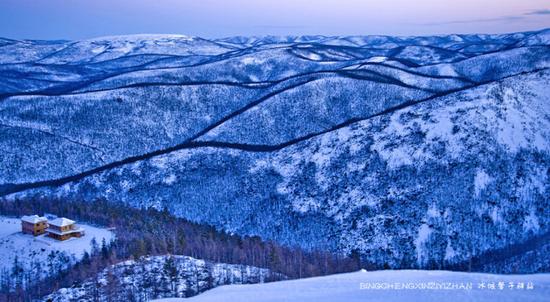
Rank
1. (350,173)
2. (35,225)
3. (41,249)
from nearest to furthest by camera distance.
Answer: (41,249)
(35,225)
(350,173)

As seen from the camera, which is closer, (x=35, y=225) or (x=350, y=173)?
(x=35, y=225)

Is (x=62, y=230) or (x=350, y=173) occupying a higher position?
(x=350, y=173)

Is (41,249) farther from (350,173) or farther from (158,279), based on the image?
(350,173)

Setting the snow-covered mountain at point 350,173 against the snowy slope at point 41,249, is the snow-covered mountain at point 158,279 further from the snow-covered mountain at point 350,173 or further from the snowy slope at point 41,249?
the snow-covered mountain at point 350,173

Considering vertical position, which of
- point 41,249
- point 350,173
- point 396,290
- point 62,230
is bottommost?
point 41,249

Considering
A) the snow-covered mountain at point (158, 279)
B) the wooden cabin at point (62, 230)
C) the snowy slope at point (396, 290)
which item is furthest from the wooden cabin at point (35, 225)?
the snowy slope at point (396, 290)

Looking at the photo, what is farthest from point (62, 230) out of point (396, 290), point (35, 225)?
point (396, 290)

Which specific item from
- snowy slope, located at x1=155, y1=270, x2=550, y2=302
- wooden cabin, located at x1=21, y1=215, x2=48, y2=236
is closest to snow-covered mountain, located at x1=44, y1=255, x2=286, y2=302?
snowy slope, located at x1=155, y1=270, x2=550, y2=302

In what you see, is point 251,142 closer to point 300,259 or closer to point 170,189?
point 170,189
